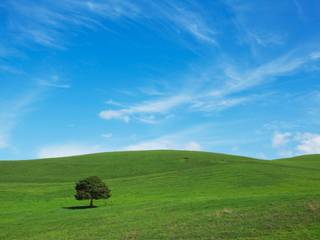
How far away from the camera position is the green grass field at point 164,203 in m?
28.5

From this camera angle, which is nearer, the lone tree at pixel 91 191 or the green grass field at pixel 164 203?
the green grass field at pixel 164 203

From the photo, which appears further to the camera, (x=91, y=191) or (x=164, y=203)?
(x=91, y=191)

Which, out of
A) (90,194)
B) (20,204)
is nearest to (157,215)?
(90,194)

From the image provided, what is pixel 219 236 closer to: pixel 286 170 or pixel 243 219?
pixel 243 219

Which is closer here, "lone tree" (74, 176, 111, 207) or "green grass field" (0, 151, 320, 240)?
"green grass field" (0, 151, 320, 240)

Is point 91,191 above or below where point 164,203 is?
above

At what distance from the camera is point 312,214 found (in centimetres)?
2919

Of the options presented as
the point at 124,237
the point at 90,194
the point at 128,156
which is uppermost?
the point at 128,156

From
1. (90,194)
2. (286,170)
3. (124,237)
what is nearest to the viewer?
(124,237)

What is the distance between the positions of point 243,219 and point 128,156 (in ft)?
254

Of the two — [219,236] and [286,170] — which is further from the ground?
[286,170]

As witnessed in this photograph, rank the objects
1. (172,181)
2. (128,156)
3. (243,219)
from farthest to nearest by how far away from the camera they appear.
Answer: (128,156) → (172,181) → (243,219)

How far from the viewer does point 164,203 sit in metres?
43.7

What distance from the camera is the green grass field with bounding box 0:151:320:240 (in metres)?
28.5
